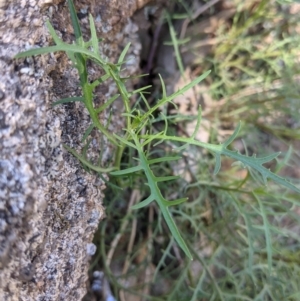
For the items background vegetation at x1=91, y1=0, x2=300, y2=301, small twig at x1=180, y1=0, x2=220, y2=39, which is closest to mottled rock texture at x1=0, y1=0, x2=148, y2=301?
background vegetation at x1=91, y1=0, x2=300, y2=301

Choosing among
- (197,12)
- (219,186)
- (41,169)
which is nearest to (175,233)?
(41,169)

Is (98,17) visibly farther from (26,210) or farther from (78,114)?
(26,210)

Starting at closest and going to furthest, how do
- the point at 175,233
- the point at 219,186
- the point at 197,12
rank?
the point at 175,233
the point at 219,186
the point at 197,12

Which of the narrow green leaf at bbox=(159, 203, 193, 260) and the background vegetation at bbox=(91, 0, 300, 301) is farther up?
the narrow green leaf at bbox=(159, 203, 193, 260)

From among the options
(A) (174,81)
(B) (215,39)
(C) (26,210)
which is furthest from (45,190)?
(B) (215,39)

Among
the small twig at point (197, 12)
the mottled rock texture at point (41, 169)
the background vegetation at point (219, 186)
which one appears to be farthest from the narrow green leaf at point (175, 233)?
the small twig at point (197, 12)

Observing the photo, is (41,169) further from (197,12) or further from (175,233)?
(197,12)

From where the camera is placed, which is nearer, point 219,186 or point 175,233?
point 175,233

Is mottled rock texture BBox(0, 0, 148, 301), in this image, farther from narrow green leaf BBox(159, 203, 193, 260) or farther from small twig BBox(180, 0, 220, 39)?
small twig BBox(180, 0, 220, 39)
